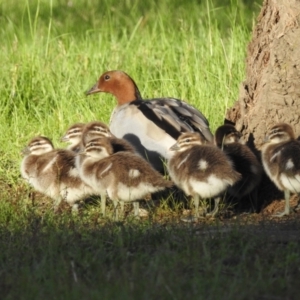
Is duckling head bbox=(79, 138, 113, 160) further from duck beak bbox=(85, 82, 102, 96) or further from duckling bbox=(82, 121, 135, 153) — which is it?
duck beak bbox=(85, 82, 102, 96)

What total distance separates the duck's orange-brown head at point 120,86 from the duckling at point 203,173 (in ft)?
7.79

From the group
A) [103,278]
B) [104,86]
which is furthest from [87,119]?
[103,278]

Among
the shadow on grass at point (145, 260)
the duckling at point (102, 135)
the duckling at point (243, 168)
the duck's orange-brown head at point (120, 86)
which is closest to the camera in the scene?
the shadow on grass at point (145, 260)

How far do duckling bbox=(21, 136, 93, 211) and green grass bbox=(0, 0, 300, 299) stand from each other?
0.57ft

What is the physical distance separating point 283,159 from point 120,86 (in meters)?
3.08

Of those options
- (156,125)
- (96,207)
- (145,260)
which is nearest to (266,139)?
(156,125)

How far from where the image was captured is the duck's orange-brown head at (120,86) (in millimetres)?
9867

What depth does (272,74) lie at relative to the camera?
26.2 ft

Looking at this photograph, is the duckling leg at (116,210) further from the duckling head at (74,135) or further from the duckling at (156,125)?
the duckling head at (74,135)

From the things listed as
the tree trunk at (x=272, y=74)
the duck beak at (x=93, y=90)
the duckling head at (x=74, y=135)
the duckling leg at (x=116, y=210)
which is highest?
Result: the tree trunk at (x=272, y=74)

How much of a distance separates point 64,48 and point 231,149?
14.0 ft

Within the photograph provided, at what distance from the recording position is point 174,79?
1075 centimetres

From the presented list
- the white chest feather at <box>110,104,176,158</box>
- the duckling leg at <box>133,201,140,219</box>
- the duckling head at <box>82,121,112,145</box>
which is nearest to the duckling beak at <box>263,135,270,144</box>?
the white chest feather at <box>110,104,176,158</box>

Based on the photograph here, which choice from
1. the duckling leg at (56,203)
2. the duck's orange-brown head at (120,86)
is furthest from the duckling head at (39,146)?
the duck's orange-brown head at (120,86)
